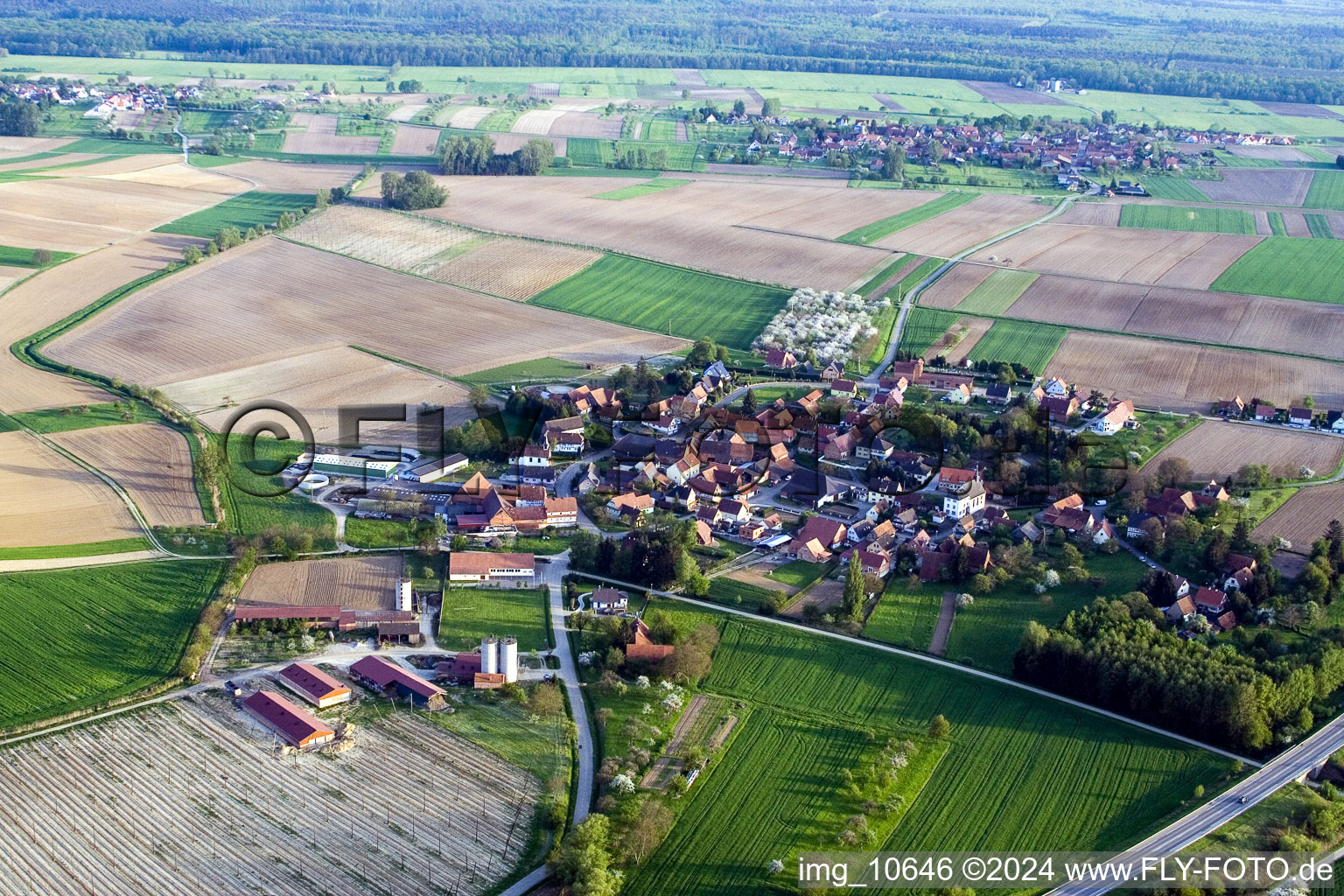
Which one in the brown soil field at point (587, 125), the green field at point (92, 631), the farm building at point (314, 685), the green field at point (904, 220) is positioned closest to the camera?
the farm building at point (314, 685)

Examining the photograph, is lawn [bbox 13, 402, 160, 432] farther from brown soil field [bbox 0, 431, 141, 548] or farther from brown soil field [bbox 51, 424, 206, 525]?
brown soil field [bbox 0, 431, 141, 548]

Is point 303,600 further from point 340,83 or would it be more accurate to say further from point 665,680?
point 340,83

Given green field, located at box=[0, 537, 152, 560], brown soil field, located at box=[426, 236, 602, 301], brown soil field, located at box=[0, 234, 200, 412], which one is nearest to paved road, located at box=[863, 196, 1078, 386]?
brown soil field, located at box=[426, 236, 602, 301]

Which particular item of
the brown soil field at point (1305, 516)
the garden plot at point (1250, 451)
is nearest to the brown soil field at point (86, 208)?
the garden plot at point (1250, 451)

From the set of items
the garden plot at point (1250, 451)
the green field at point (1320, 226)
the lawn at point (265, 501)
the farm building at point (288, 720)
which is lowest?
the farm building at point (288, 720)

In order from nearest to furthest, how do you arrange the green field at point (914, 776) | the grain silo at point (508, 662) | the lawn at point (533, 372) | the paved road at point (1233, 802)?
the paved road at point (1233, 802), the green field at point (914, 776), the grain silo at point (508, 662), the lawn at point (533, 372)

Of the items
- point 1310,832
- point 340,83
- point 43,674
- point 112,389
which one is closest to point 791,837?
point 1310,832

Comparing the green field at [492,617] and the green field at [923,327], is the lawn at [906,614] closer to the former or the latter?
the green field at [492,617]
